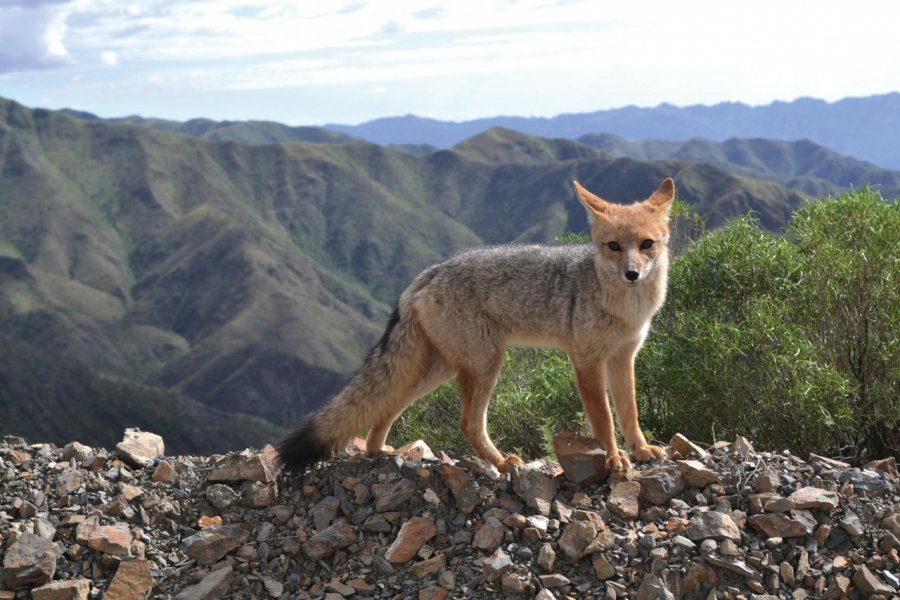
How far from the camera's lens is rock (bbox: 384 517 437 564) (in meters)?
8.14

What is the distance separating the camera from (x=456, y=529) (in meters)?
8.34

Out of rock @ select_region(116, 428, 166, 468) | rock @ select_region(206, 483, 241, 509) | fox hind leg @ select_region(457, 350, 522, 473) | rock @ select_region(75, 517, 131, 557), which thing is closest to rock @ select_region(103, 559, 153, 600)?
rock @ select_region(75, 517, 131, 557)

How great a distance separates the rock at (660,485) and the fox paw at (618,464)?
0.20 metres

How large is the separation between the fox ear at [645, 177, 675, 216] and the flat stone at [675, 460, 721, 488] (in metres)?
2.65

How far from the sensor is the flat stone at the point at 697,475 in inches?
324

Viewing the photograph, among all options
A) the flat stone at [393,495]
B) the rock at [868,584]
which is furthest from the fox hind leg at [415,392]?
the rock at [868,584]

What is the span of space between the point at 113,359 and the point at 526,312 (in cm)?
A: 19460

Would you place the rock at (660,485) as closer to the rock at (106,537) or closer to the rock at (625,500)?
the rock at (625,500)

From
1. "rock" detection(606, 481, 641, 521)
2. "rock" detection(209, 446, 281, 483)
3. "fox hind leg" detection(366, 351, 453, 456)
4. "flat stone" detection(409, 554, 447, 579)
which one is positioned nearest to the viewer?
"flat stone" detection(409, 554, 447, 579)

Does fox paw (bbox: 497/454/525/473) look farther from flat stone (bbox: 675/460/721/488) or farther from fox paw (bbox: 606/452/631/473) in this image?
flat stone (bbox: 675/460/721/488)

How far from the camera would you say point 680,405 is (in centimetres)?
1166

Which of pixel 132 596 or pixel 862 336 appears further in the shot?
pixel 862 336

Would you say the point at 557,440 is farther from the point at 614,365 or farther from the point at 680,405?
the point at 680,405

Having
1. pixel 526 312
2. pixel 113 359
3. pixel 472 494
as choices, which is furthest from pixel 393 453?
pixel 113 359
